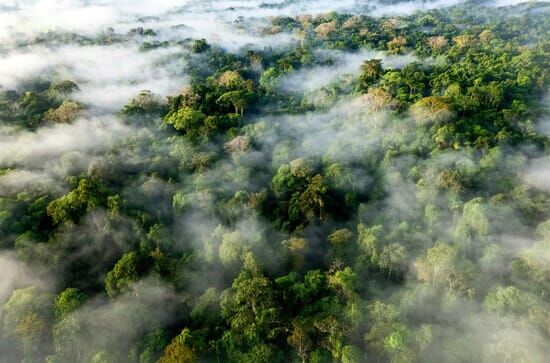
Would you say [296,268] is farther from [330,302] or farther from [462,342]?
[462,342]

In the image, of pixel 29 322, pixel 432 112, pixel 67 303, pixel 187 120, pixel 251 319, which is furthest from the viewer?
pixel 187 120

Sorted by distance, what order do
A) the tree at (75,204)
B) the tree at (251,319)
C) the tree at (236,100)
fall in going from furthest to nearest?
the tree at (236,100) → the tree at (75,204) → the tree at (251,319)

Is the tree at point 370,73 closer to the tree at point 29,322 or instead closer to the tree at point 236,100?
the tree at point 236,100

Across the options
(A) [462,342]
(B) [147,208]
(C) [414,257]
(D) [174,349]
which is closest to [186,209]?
(B) [147,208]

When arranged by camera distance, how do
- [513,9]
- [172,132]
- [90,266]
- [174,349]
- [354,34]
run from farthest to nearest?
[513,9]
[354,34]
[172,132]
[90,266]
[174,349]

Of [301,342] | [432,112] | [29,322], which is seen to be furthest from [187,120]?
[301,342]

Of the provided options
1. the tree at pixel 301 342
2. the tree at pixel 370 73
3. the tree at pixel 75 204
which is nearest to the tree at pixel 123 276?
the tree at pixel 75 204

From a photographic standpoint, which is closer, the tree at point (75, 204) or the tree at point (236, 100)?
the tree at point (75, 204)

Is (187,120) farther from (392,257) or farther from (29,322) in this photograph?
(392,257)
